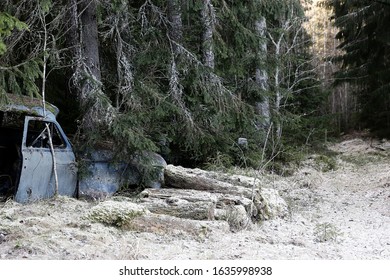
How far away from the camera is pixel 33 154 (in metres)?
7.00

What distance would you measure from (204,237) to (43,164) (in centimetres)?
311

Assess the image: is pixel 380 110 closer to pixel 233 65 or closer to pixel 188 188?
pixel 233 65

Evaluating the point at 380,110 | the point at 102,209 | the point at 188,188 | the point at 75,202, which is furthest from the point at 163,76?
the point at 380,110

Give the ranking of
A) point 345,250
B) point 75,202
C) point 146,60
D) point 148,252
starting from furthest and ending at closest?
point 146,60
point 75,202
point 345,250
point 148,252

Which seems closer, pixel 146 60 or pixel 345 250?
pixel 345 250

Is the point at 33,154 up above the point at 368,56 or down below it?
below

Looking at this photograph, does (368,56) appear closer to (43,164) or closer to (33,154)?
(43,164)

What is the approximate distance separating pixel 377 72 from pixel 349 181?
30.4ft

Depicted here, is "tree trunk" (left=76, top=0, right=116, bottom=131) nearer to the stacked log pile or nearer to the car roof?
the car roof

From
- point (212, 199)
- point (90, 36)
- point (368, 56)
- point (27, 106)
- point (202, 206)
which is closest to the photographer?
point (202, 206)

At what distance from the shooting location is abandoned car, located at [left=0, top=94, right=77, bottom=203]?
22.6 ft

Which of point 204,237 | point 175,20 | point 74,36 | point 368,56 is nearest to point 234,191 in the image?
point 204,237

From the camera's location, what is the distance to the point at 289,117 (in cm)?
1358

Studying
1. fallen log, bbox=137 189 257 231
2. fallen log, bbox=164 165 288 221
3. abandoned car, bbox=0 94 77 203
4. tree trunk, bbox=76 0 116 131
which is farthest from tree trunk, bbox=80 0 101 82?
fallen log, bbox=137 189 257 231
